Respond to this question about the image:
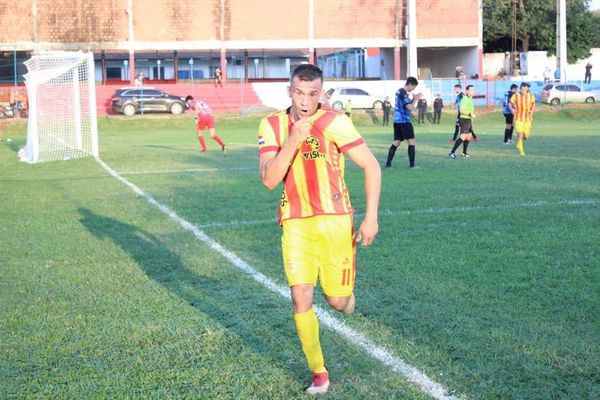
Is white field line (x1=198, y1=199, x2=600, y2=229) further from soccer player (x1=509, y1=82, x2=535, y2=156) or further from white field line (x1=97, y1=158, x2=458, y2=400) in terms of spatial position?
soccer player (x1=509, y1=82, x2=535, y2=156)

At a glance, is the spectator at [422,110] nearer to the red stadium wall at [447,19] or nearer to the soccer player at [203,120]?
the red stadium wall at [447,19]

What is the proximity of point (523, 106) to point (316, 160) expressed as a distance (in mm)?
17394

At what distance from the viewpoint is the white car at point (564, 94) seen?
5066 cm

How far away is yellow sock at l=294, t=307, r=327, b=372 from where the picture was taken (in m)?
4.75

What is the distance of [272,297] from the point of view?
700 cm

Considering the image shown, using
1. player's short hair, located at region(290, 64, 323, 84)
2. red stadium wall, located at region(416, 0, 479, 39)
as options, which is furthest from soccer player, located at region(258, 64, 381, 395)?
red stadium wall, located at region(416, 0, 479, 39)

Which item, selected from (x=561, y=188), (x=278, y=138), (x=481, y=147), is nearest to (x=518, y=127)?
(x=481, y=147)

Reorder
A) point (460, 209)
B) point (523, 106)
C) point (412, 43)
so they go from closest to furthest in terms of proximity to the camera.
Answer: point (460, 209) < point (523, 106) < point (412, 43)

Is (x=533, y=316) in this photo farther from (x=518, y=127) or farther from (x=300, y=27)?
(x=300, y=27)

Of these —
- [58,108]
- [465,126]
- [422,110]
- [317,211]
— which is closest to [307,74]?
[317,211]

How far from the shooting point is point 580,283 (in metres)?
7.14

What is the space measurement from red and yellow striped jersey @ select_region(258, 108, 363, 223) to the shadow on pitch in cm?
104

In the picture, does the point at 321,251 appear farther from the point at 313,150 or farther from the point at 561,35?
the point at 561,35

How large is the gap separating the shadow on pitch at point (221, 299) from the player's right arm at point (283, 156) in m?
1.25
